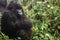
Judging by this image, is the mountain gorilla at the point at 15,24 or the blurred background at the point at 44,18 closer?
the mountain gorilla at the point at 15,24

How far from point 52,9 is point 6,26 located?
6.40ft

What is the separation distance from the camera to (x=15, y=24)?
4836mm

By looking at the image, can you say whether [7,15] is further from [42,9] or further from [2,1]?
[42,9]

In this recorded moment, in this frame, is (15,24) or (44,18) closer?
(15,24)

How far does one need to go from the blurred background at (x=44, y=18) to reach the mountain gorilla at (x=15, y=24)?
0.19 m

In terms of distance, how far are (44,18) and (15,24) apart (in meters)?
1.42

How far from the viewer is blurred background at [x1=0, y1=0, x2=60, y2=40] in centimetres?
538

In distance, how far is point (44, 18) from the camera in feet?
19.9

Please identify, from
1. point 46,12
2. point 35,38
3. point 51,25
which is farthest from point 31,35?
point 46,12

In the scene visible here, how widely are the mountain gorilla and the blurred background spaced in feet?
0.64

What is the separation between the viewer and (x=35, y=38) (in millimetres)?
5133

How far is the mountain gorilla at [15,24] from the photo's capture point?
4801 millimetres

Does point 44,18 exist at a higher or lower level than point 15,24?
lower

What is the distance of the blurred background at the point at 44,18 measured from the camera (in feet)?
17.7
